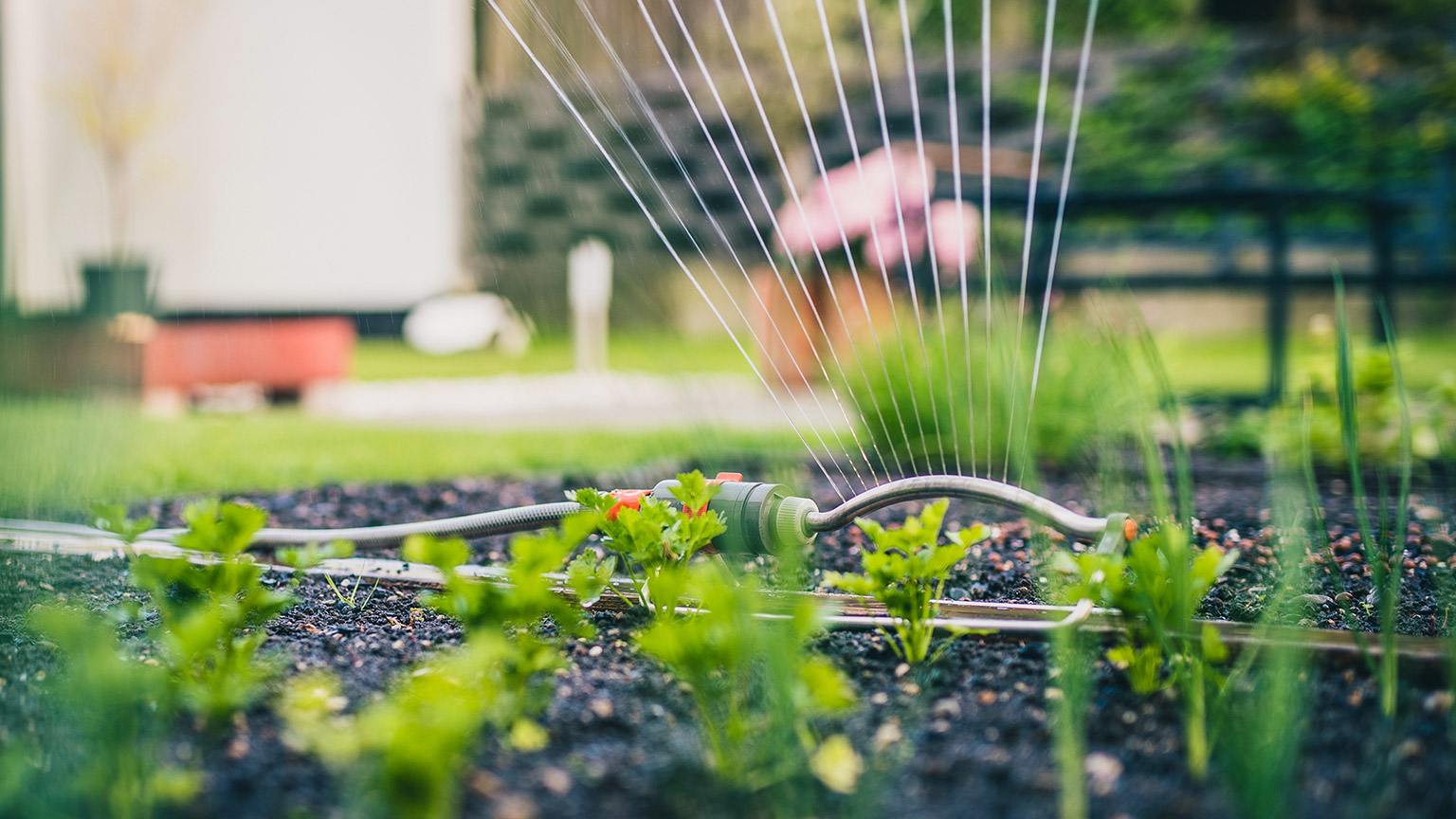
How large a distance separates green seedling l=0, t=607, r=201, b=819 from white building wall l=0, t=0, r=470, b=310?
5.01m

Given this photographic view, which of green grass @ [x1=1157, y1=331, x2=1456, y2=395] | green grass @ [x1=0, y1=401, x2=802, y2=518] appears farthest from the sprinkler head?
green grass @ [x1=1157, y1=331, x2=1456, y2=395]

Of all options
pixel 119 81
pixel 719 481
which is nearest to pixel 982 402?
pixel 719 481

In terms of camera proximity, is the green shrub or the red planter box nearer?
the green shrub

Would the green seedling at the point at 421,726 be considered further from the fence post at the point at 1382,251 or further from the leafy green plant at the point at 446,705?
the fence post at the point at 1382,251

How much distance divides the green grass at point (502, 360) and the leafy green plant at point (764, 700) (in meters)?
4.60

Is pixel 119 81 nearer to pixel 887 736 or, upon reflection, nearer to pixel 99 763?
pixel 99 763

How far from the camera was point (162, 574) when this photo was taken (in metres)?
0.84

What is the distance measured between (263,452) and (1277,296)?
3.13 metres

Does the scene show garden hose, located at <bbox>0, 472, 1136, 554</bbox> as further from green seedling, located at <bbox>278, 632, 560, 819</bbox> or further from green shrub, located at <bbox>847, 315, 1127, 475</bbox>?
green shrub, located at <bbox>847, 315, 1127, 475</bbox>

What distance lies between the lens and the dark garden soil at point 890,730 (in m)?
0.66

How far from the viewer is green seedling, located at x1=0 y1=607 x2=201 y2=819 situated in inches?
24.7

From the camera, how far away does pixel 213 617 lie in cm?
77

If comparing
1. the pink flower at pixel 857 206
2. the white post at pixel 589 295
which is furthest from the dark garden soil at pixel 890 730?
the white post at pixel 589 295

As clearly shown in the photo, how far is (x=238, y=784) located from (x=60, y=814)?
106 millimetres
